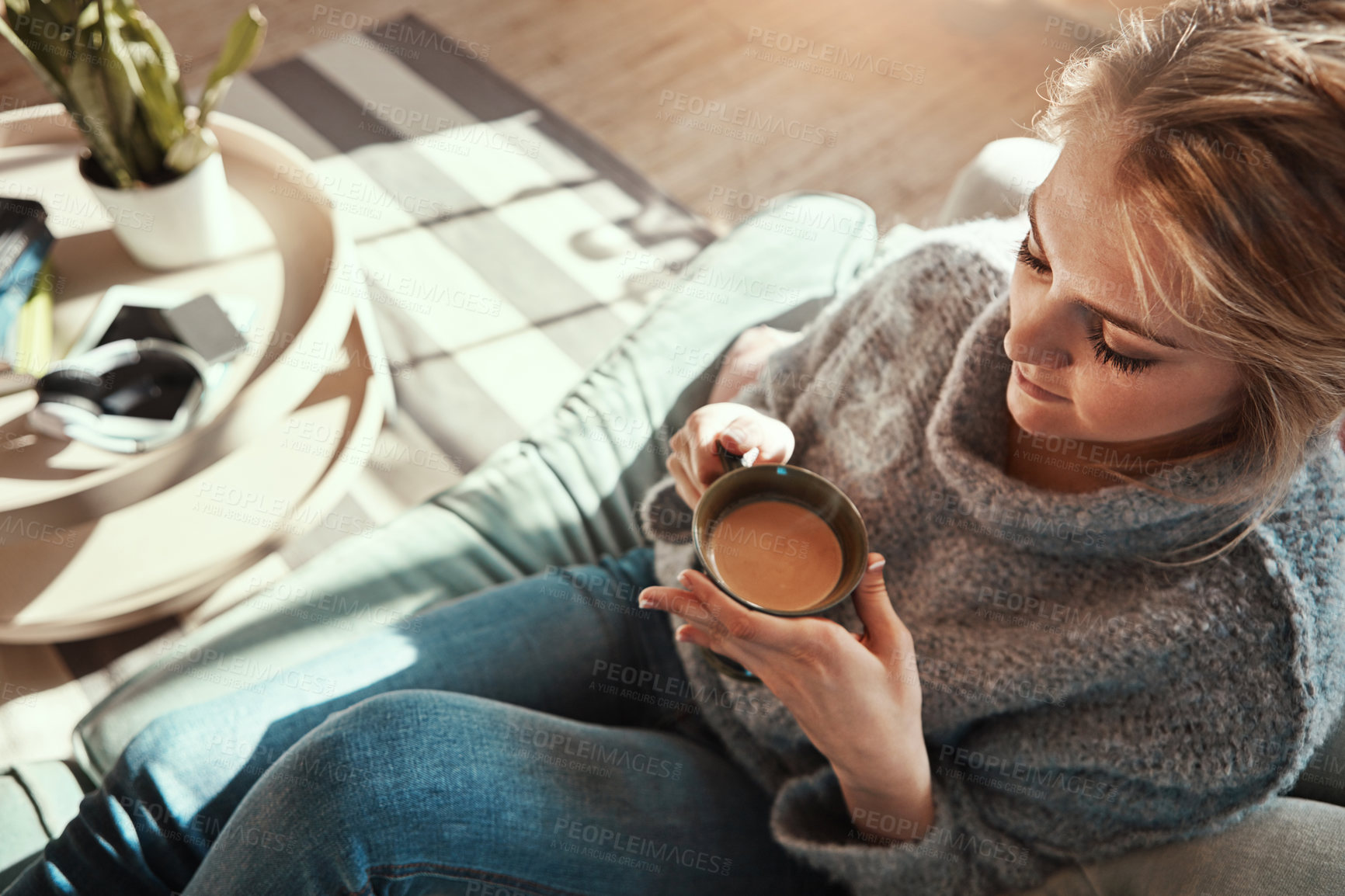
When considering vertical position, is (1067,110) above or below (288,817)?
above

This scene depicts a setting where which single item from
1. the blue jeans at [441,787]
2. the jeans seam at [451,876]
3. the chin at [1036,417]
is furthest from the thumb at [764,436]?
the jeans seam at [451,876]

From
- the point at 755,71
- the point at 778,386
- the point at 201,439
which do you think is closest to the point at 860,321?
Result: the point at 778,386

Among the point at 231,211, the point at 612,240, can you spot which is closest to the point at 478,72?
the point at 612,240

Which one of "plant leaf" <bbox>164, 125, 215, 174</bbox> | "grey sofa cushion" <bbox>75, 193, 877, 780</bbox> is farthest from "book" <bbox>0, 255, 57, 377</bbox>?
"grey sofa cushion" <bbox>75, 193, 877, 780</bbox>

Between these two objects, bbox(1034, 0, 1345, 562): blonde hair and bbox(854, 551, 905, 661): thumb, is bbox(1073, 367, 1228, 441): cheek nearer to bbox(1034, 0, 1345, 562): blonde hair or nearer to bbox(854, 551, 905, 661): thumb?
bbox(1034, 0, 1345, 562): blonde hair

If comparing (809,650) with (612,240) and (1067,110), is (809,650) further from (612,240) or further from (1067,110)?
(612,240)

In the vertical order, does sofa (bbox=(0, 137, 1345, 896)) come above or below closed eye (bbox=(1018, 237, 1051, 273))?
below

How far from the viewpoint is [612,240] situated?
2.15 m

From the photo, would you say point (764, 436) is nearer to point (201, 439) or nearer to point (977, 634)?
point (977, 634)

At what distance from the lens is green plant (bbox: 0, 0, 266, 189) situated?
1158mm

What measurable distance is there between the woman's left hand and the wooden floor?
1.70 metres

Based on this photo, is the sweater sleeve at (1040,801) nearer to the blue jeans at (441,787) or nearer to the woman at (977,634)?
the woman at (977,634)

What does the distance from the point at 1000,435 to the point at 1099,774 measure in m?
Result: 0.35

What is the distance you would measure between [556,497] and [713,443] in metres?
0.46
